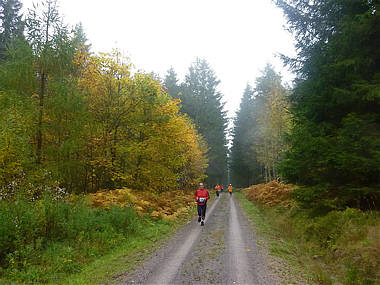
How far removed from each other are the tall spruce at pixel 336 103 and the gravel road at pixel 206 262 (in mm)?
3872

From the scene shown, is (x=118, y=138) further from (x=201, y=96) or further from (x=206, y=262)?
(x=201, y=96)

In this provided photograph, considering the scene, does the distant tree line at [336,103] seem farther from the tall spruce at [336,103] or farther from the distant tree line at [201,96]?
the distant tree line at [201,96]

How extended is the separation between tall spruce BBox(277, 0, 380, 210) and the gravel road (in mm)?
3872

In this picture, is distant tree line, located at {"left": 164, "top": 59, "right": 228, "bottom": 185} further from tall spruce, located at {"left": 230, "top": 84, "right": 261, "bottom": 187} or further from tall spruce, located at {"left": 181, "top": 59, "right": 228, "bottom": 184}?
tall spruce, located at {"left": 230, "top": 84, "right": 261, "bottom": 187}

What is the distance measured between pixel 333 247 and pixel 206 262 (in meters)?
3.99

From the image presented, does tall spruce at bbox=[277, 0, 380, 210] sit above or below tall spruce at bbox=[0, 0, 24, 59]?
below

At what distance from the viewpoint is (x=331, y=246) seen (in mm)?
7777

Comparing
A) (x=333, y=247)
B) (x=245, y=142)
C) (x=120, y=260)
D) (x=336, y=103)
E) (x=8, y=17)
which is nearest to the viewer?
Answer: (x=120, y=260)

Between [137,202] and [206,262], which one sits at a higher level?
[137,202]

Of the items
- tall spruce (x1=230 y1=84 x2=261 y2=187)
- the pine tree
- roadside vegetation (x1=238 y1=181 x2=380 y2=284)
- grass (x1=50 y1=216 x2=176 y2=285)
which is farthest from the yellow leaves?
tall spruce (x1=230 y1=84 x2=261 y2=187)

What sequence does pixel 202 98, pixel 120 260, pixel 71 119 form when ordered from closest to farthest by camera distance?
pixel 120 260 → pixel 71 119 → pixel 202 98

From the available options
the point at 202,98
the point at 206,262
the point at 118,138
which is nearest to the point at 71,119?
the point at 118,138

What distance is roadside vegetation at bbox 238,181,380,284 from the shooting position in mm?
5785

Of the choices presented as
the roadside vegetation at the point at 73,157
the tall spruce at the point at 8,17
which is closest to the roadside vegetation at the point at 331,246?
the roadside vegetation at the point at 73,157
